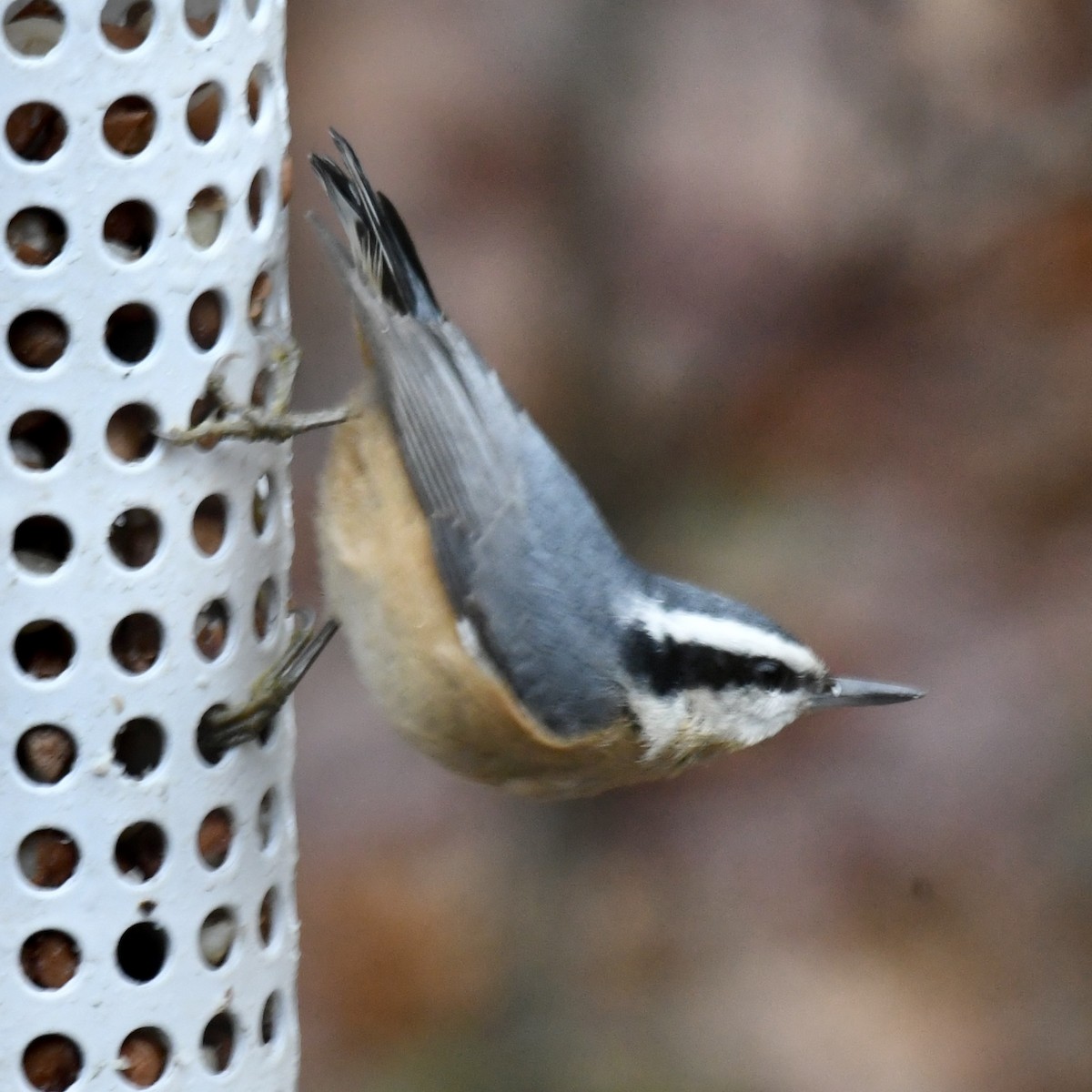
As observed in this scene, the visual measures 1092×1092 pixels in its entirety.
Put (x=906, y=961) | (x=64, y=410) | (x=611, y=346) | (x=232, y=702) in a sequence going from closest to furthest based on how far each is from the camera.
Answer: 1. (x=64, y=410)
2. (x=232, y=702)
3. (x=611, y=346)
4. (x=906, y=961)

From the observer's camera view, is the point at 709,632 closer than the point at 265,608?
No

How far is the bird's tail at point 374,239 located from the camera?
1.71m

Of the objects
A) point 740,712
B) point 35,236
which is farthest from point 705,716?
point 35,236

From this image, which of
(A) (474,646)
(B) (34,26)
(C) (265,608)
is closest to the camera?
(B) (34,26)

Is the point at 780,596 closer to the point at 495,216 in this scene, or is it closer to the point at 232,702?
the point at 495,216

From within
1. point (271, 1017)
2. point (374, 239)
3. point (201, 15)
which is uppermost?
point (201, 15)

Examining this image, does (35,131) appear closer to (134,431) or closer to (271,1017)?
(134,431)

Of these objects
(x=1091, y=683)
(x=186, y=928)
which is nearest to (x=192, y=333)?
(x=186, y=928)

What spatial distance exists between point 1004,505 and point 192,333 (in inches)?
A: 65.0

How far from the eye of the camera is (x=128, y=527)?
142 cm

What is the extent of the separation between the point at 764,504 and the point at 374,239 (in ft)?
3.88

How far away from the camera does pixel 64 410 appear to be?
4.46 feet

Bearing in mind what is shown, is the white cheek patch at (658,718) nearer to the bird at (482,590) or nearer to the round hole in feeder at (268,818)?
the bird at (482,590)

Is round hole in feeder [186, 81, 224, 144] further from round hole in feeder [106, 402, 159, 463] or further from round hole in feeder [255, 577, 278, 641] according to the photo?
round hole in feeder [255, 577, 278, 641]
